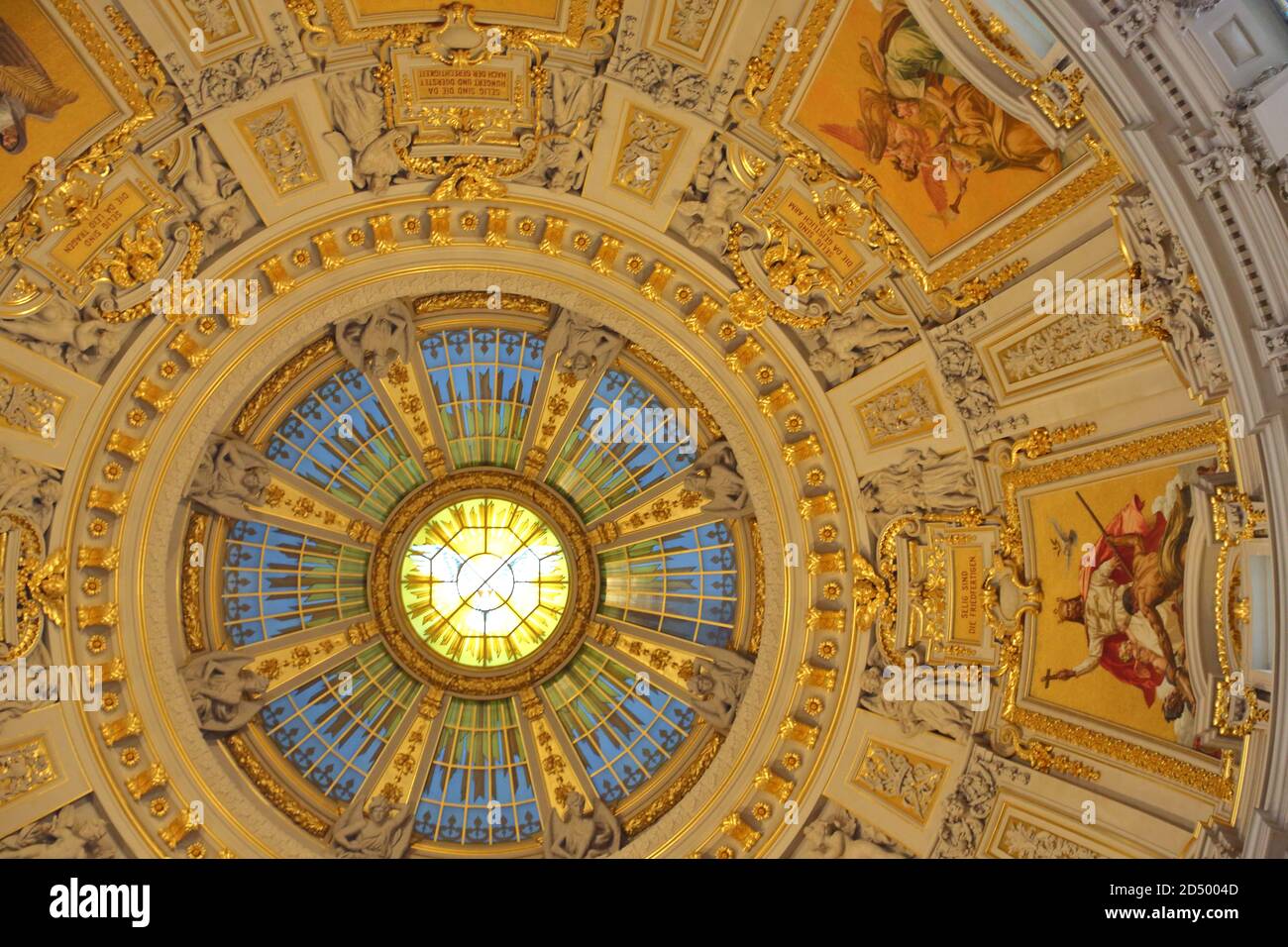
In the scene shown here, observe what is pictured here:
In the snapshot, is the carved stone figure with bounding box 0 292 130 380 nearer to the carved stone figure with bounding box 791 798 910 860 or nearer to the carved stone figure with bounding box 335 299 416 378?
the carved stone figure with bounding box 335 299 416 378

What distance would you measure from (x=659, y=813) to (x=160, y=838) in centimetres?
634

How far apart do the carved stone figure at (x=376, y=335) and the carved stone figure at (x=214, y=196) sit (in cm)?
173

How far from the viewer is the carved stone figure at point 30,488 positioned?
13242 mm

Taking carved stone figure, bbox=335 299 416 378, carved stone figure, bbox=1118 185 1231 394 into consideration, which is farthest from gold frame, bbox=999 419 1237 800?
carved stone figure, bbox=335 299 416 378

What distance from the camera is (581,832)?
1540 cm

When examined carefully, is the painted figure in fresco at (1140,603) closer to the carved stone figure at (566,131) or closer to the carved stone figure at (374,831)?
the carved stone figure at (566,131)

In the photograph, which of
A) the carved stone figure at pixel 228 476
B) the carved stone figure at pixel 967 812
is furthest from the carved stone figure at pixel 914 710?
the carved stone figure at pixel 228 476

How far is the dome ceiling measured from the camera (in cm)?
1082

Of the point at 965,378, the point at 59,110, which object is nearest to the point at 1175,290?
the point at 965,378

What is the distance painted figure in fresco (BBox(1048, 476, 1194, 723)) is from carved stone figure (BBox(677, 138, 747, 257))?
5.46m

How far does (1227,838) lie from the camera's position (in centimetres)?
934

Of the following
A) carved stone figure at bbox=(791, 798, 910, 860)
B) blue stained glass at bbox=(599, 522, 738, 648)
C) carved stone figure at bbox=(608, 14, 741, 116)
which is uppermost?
carved stone figure at bbox=(608, 14, 741, 116)

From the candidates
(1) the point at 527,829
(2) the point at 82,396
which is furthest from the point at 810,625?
(2) the point at 82,396

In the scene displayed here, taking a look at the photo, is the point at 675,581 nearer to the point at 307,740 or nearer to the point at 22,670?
the point at 307,740
